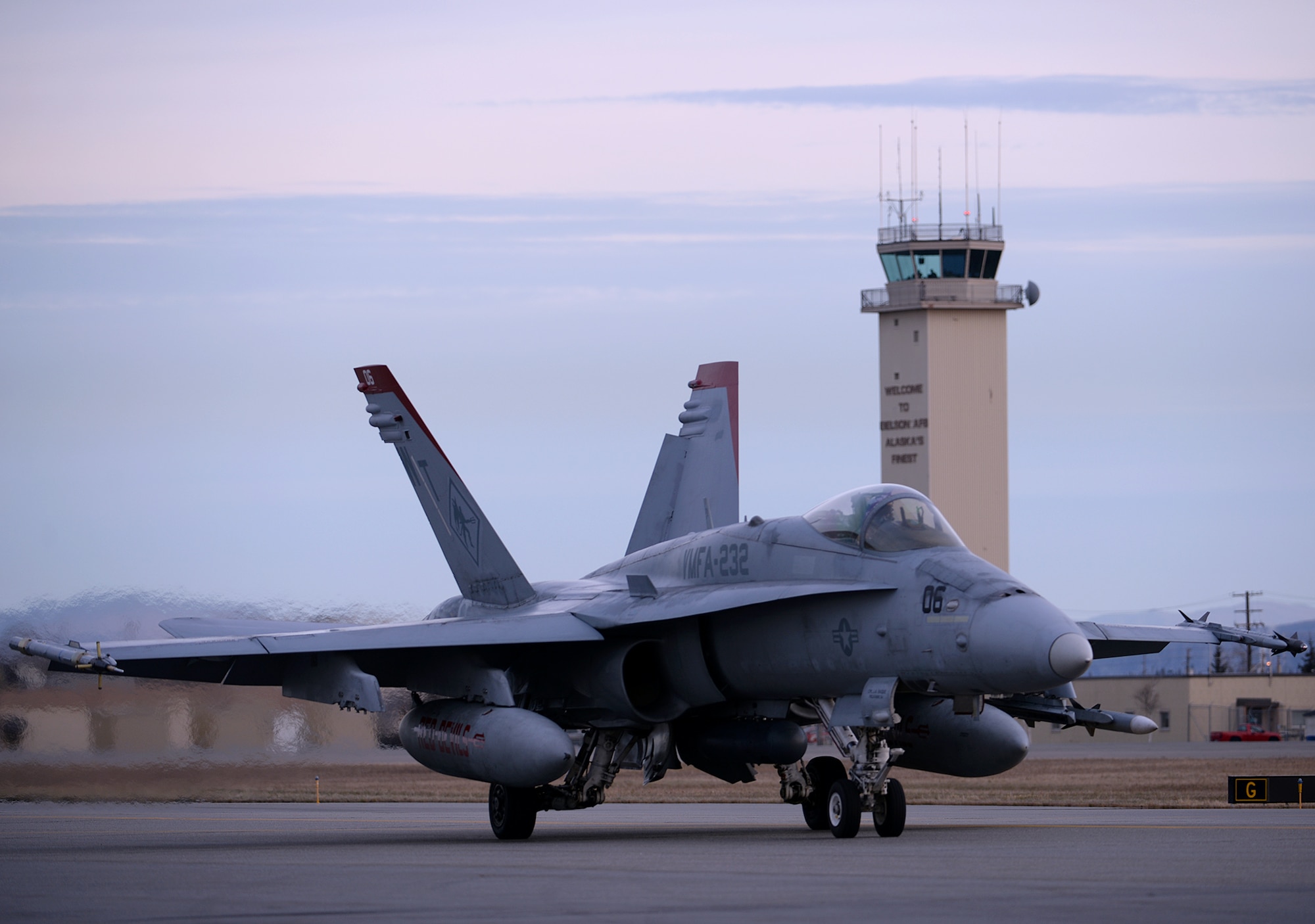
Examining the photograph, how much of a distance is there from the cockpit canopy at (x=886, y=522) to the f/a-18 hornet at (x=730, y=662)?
0.02m

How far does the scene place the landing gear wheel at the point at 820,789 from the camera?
16062 mm

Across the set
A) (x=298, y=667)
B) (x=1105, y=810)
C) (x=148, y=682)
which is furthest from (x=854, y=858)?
(x=148, y=682)

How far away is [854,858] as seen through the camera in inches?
483

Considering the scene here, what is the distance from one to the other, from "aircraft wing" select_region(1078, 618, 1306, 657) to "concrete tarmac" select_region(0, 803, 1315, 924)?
5.47ft

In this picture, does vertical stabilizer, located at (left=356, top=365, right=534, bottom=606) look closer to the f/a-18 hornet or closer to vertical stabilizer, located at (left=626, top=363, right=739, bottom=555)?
the f/a-18 hornet

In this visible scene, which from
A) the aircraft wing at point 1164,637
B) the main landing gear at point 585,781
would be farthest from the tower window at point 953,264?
the main landing gear at point 585,781

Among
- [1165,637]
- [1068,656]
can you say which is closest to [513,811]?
[1068,656]

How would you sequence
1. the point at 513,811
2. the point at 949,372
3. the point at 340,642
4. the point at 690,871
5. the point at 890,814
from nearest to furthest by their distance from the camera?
the point at 690,871
the point at 890,814
the point at 340,642
the point at 513,811
the point at 949,372

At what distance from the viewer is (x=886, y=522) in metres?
14.8

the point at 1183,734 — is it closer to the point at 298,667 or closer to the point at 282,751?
the point at 282,751

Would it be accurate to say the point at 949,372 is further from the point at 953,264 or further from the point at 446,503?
the point at 446,503

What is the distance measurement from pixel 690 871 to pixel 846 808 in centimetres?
301

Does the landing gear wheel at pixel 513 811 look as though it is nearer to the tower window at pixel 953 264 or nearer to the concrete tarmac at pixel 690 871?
Answer: the concrete tarmac at pixel 690 871

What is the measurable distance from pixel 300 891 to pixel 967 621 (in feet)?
18.4
